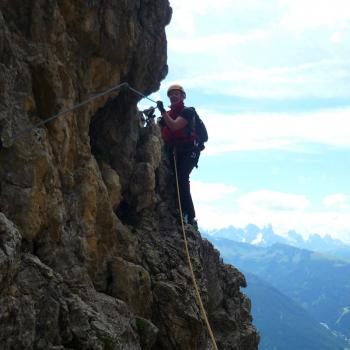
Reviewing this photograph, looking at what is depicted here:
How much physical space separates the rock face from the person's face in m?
0.85

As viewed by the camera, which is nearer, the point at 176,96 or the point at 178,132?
the point at 176,96

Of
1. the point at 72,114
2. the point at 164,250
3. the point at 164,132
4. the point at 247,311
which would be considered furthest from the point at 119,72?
the point at 247,311

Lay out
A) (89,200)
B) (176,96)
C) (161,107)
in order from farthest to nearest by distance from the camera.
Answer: (176,96), (161,107), (89,200)

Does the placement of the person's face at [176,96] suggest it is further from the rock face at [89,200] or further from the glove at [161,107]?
the rock face at [89,200]

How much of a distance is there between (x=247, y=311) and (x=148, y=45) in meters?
11.6

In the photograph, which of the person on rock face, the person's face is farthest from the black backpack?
the person's face

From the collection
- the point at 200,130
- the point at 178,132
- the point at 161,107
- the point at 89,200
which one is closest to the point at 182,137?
the point at 178,132

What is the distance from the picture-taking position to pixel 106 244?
13.2m

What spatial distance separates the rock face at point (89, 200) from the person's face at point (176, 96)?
2.79 feet

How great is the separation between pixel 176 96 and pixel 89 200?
7044mm

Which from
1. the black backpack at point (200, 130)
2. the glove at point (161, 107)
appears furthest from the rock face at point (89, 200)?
the black backpack at point (200, 130)

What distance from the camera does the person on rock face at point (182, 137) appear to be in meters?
18.0

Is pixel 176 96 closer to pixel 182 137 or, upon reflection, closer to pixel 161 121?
pixel 161 121

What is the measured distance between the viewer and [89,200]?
1239 centimetres
